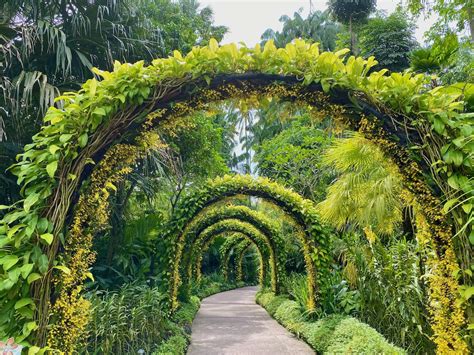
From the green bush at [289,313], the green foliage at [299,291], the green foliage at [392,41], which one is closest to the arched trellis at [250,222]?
the green foliage at [299,291]

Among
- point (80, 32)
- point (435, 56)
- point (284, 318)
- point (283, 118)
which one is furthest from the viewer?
point (284, 318)

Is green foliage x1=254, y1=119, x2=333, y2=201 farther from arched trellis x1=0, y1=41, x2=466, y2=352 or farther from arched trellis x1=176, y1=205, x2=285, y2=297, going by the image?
arched trellis x1=0, y1=41, x2=466, y2=352

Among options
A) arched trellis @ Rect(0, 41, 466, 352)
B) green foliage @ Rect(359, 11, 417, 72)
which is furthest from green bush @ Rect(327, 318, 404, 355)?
green foliage @ Rect(359, 11, 417, 72)

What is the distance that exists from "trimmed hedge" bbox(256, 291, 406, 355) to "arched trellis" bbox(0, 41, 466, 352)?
5.74 feet

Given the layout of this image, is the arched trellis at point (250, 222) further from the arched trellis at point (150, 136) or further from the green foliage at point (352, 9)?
the arched trellis at point (150, 136)

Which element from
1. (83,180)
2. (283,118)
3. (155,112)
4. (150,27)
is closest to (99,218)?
(83,180)

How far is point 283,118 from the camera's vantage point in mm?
2809

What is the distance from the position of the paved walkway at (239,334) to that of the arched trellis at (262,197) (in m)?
0.82

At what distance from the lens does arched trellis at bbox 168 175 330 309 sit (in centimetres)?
661

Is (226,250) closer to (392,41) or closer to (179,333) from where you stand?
(392,41)

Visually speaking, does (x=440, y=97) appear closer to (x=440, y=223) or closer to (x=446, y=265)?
(x=440, y=223)

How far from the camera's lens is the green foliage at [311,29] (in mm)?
21984

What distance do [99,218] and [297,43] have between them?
1717 mm

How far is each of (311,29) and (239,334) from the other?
20513mm
